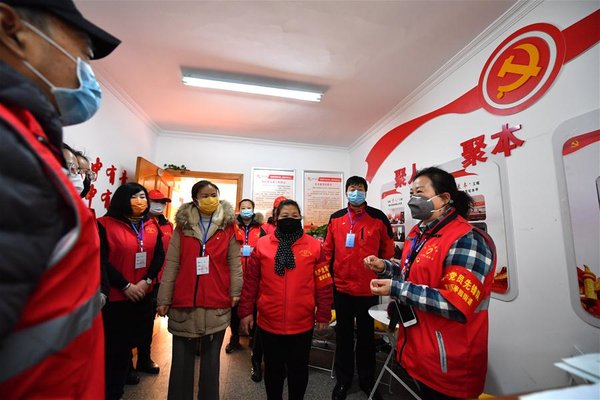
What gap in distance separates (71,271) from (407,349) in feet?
4.53

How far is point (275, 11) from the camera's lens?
1812 millimetres

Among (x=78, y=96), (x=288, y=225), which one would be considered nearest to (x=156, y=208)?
(x=288, y=225)

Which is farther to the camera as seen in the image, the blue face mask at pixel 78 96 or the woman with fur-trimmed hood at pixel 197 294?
the woman with fur-trimmed hood at pixel 197 294

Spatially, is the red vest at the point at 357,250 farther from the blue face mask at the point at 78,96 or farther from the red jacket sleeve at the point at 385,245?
the blue face mask at the point at 78,96

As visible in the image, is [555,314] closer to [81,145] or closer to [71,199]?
[71,199]

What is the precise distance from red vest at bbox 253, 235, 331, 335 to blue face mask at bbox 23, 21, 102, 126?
3.96 feet

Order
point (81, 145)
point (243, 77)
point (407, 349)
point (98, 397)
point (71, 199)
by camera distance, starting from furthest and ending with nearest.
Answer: point (243, 77) → point (81, 145) → point (407, 349) → point (98, 397) → point (71, 199)

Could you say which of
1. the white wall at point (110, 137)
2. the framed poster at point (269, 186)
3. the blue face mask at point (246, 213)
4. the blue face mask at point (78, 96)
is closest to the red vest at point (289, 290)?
the blue face mask at point (78, 96)

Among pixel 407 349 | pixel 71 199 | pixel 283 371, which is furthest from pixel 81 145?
pixel 407 349

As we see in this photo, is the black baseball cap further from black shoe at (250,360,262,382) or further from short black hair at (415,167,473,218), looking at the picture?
black shoe at (250,360,262,382)

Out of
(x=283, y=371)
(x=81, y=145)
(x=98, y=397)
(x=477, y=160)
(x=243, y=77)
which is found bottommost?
(x=283, y=371)

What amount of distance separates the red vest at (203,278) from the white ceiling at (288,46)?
1.64m

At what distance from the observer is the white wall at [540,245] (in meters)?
1.43

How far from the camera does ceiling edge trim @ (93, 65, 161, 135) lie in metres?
2.59
